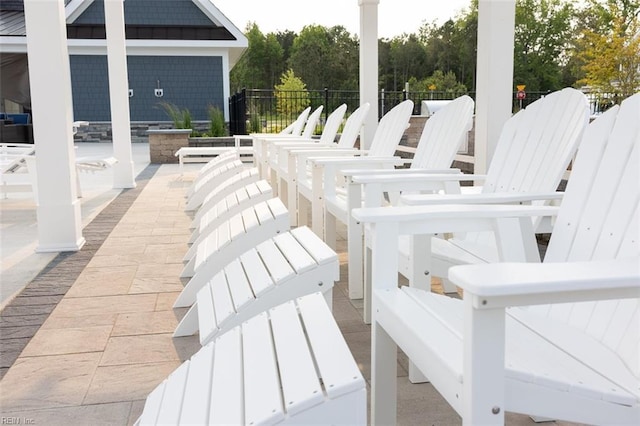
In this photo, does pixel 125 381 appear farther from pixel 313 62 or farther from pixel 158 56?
pixel 313 62

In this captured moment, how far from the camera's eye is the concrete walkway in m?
2.26

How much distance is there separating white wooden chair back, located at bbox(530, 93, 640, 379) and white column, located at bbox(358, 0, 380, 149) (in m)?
5.06

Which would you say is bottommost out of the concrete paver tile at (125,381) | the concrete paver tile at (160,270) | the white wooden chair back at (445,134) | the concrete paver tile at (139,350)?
the concrete paver tile at (125,381)

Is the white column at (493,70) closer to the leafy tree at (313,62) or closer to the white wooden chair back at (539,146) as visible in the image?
the white wooden chair back at (539,146)

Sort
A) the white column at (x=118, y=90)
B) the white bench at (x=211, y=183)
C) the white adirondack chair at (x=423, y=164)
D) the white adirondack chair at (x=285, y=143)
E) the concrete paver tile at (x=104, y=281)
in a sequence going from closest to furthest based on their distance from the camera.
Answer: the white adirondack chair at (x=423, y=164) → the concrete paver tile at (x=104, y=281) → the white adirondack chair at (x=285, y=143) → the white bench at (x=211, y=183) → the white column at (x=118, y=90)

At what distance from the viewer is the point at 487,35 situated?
4.23 metres

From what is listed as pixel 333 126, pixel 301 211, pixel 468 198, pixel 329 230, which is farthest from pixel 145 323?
pixel 333 126

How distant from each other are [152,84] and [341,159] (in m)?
17.6

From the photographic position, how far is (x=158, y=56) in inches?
796

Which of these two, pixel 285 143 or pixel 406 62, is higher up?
pixel 406 62

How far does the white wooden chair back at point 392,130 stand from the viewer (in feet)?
15.2

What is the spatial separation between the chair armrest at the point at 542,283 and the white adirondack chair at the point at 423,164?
201 centimetres

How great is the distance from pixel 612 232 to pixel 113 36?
785cm

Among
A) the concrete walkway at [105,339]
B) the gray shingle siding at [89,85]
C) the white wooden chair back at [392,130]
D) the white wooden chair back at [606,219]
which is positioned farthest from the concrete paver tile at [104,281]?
the gray shingle siding at [89,85]
